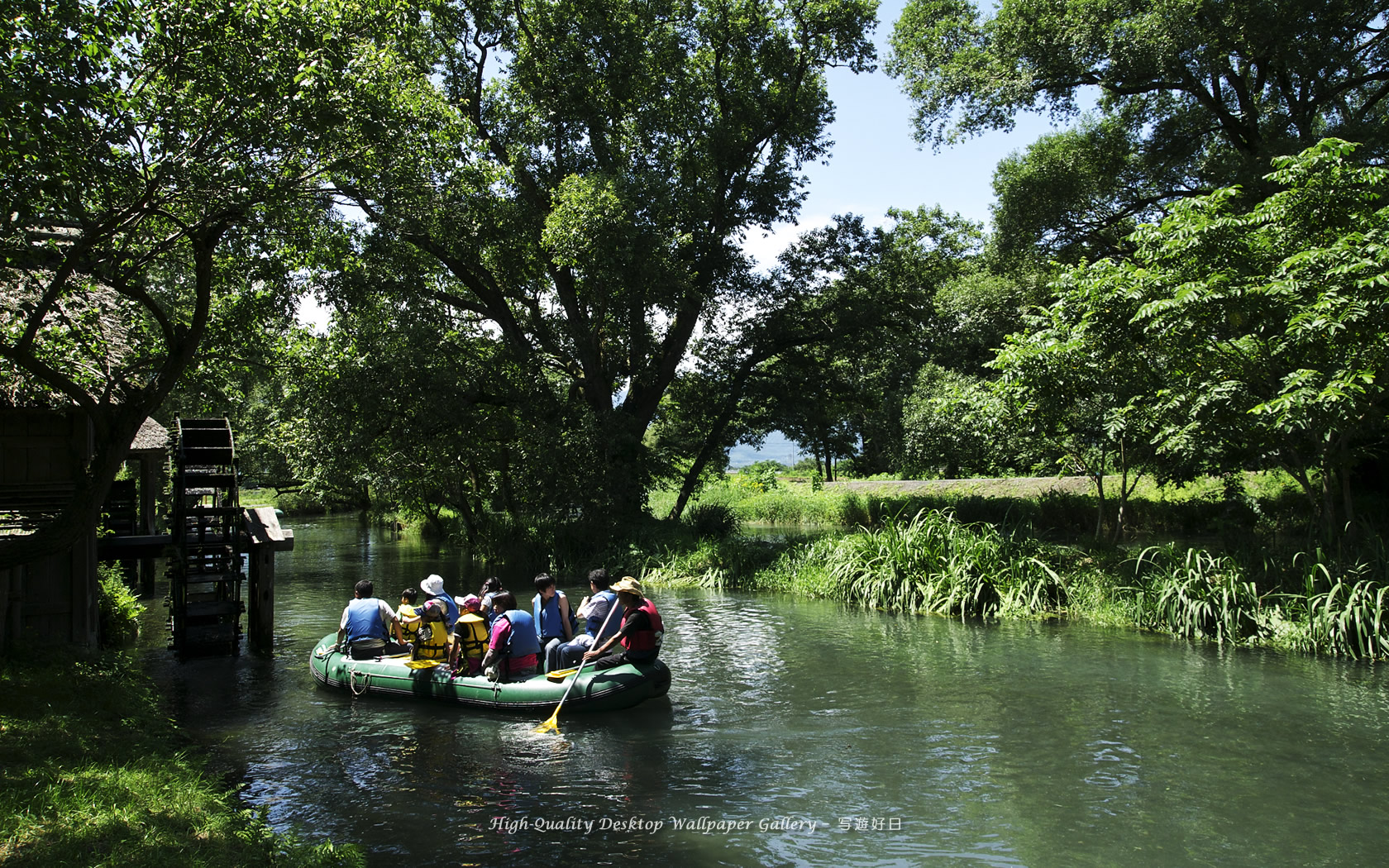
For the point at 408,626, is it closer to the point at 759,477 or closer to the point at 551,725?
the point at 551,725

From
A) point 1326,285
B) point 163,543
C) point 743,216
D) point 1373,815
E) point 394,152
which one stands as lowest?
point 1373,815

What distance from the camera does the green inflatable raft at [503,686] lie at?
10.6m

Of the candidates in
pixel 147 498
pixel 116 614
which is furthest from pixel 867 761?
pixel 147 498

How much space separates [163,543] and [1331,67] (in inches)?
955

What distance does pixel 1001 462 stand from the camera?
3231cm

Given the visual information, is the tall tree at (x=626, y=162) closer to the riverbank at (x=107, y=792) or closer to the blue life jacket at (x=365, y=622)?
the blue life jacket at (x=365, y=622)

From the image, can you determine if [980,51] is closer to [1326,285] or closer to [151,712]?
[1326,285]

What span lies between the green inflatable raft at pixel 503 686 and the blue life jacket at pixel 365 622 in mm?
436

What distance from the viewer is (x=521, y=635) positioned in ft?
37.4

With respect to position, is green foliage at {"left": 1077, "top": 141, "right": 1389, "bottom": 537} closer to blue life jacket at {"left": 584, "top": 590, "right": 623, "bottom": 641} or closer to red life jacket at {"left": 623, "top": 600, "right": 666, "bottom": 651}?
red life jacket at {"left": 623, "top": 600, "right": 666, "bottom": 651}

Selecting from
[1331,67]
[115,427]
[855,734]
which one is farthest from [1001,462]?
[115,427]

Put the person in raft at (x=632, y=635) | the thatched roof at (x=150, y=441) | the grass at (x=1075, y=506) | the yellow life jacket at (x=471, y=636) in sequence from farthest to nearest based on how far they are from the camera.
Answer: the grass at (x=1075, y=506)
the thatched roof at (x=150, y=441)
the yellow life jacket at (x=471, y=636)
the person in raft at (x=632, y=635)

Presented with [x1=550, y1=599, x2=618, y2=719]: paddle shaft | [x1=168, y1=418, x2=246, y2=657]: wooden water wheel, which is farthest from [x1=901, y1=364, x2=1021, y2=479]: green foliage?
[x1=168, y1=418, x2=246, y2=657]: wooden water wheel

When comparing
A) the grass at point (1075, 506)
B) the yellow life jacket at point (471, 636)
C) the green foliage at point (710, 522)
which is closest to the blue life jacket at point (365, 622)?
the yellow life jacket at point (471, 636)
